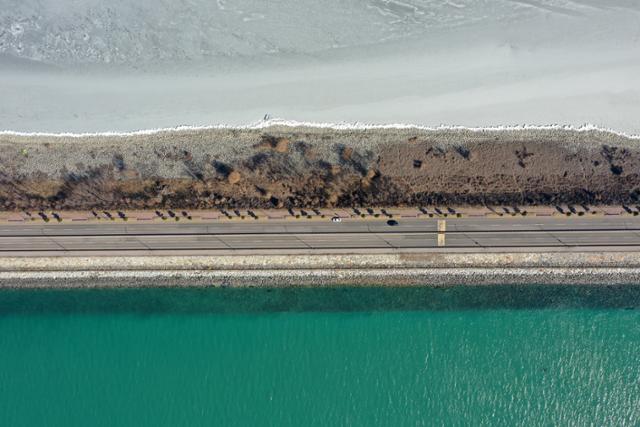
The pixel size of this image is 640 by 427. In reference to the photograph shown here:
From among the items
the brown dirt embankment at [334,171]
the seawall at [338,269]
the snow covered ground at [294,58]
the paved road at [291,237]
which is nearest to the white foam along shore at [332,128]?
the brown dirt embankment at [334,171]

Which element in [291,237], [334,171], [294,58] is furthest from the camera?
[294,58]

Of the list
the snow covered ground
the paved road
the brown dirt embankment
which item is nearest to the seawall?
the paved road

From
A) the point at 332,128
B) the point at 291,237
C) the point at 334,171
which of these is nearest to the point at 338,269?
the point at 291,237

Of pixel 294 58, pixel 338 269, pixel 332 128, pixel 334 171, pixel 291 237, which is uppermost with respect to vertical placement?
pixel 294 58

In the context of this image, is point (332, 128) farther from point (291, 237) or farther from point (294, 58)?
point (291, 237)

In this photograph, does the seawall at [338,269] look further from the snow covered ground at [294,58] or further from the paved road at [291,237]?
the snow covered ground at [294,58]

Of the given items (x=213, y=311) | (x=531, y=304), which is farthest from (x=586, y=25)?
(x=213, y=311)
